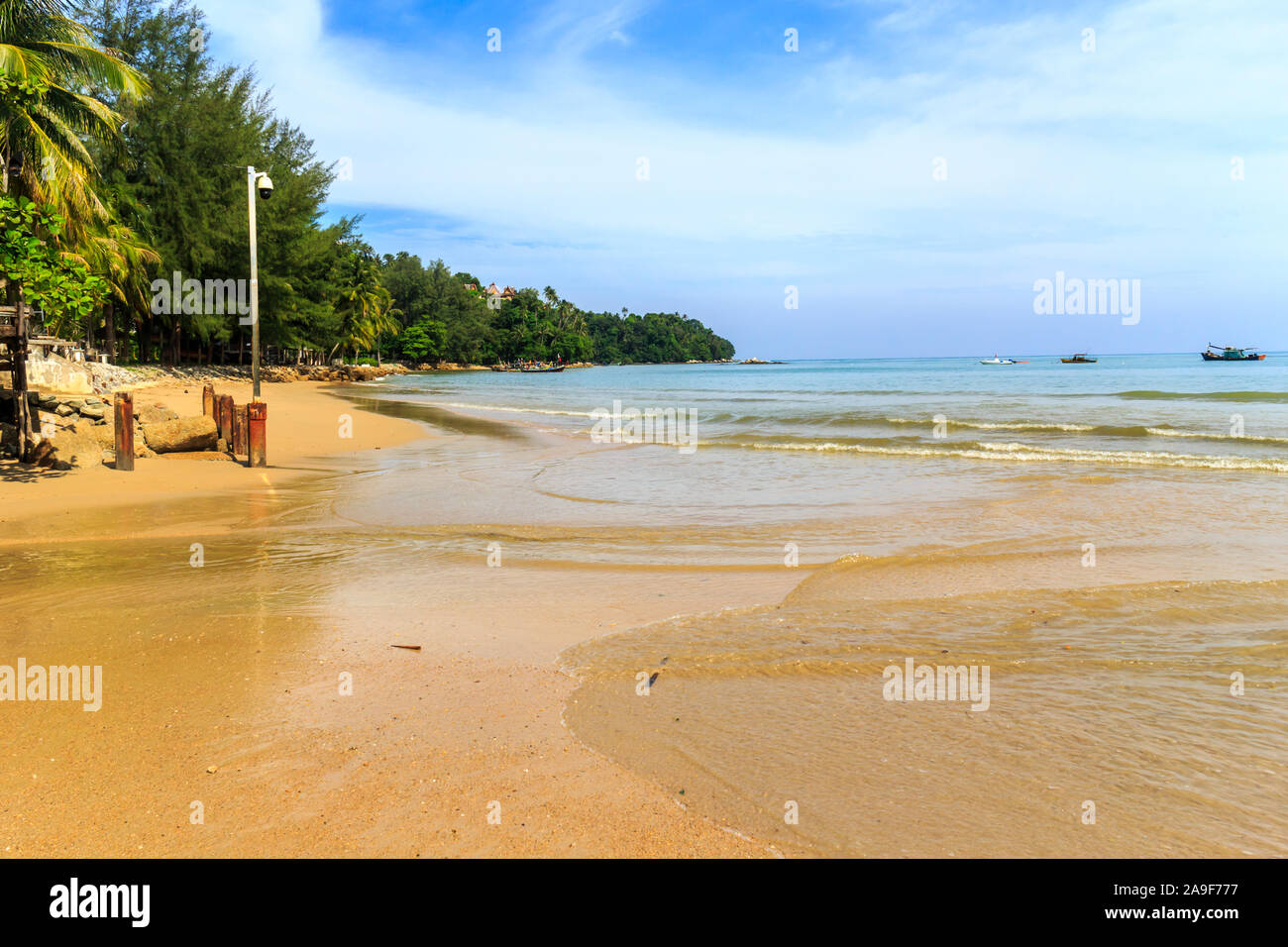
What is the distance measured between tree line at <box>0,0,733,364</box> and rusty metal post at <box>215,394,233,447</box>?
118 inches

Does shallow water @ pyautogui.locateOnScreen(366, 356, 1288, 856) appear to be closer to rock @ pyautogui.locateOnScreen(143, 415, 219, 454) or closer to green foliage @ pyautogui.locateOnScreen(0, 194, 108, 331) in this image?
green foliage @ pyautogui.locateOnScreen(0, 194, 108, 331)

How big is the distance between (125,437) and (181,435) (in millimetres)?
2277

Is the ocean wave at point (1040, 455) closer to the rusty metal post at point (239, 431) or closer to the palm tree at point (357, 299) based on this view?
the rusty metal post at point (239, 431)

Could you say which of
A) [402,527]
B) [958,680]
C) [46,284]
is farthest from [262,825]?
[46,284]

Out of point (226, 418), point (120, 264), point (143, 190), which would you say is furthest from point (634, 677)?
point (143, 190)

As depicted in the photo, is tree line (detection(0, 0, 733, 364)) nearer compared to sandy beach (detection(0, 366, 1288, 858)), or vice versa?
sandy beach (detection(0, 366, 1288, 858))

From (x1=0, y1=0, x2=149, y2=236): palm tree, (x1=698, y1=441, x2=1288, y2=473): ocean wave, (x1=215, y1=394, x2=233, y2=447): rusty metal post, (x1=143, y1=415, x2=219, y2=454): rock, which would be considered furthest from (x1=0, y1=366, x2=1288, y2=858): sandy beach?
(x1=0, y1=0, x2=149, y2=236): palm tree

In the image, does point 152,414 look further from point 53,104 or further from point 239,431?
point 53,104

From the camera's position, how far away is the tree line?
472 inches

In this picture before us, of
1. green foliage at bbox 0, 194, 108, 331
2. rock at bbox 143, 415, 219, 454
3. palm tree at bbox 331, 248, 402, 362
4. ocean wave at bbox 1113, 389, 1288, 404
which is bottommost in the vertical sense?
rock at bbox 143, 415, 219, 454

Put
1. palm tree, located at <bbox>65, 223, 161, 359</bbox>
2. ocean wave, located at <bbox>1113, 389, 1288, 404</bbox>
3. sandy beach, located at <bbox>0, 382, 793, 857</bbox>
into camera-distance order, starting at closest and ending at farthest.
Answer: sandy beach, located at <bbox>0, 382, 793, 857</bbox>, palm tree, located at <bbox>65, 223, 161, 359</bbox>, ocean wave, located at <bbox>1113, 389, 1288, 404</bbox>

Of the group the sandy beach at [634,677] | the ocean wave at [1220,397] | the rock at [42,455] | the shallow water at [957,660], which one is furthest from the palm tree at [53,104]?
the ocean wave at [1220,397]

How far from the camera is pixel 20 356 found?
11641 millimetres
